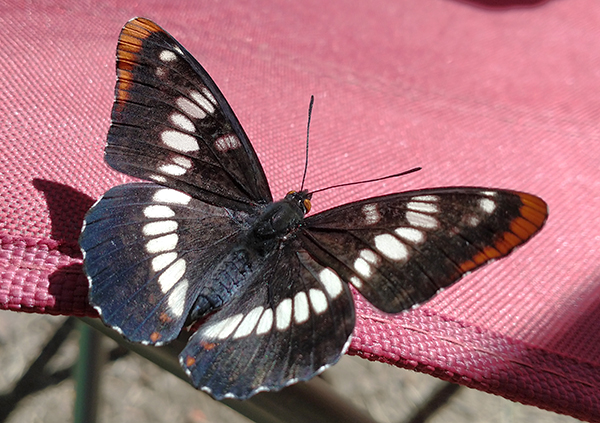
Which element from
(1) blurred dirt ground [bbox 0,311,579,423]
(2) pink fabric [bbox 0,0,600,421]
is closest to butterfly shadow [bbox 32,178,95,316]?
(2) pink fabric [bbox 0,0,600,421]

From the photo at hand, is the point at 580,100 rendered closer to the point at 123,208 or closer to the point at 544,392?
the point at 544,392

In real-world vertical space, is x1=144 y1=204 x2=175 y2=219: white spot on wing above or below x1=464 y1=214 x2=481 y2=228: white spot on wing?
below

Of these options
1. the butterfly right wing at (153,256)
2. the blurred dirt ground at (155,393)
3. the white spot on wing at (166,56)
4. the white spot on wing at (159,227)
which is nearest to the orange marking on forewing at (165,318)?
the butterfly right wing at (153,256)

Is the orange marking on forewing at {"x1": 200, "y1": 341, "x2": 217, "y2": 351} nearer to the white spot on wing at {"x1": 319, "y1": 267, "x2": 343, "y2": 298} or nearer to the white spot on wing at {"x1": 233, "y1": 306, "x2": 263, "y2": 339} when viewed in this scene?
the white spot on wing at {"x1": 233, "y1": 306, "x2": 263, "y2": 339}

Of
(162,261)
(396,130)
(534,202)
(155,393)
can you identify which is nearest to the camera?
(534,202)

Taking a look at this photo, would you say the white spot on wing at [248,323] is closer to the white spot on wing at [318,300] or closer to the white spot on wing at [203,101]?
the white spot on wing at [318,300]

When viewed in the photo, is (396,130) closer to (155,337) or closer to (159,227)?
(159,227)

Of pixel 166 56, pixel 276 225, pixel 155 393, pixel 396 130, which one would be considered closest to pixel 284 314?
pixel 276 225
